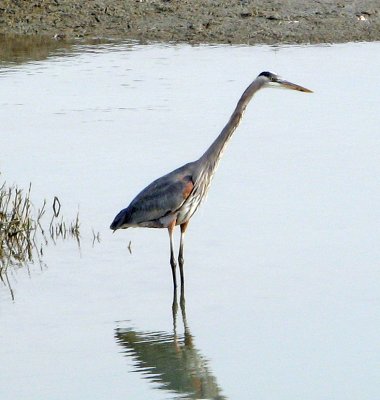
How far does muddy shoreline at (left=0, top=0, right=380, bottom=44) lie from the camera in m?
16.7

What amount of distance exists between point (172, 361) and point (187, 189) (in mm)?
1497

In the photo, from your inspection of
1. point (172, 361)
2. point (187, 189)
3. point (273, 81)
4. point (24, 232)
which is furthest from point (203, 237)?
point (172, 361)

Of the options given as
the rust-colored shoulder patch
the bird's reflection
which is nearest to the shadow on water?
the rust-colored shoulder patch

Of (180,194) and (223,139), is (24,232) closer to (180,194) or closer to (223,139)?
(180,194)

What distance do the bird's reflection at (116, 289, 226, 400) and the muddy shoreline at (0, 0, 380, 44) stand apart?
9.31 m

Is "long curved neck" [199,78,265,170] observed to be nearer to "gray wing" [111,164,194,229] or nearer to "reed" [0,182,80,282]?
"gray wing" [111,164,194,229]

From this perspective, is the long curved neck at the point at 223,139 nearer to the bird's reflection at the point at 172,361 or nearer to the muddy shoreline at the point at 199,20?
the bird's reflection at the point at 172,361

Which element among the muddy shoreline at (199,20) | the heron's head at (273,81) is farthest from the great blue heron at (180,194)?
the muddy shoreline at (199,20)

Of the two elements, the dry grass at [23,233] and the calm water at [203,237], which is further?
the dry grass at [23,233]

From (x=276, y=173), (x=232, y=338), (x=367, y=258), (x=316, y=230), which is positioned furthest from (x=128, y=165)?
(x=232, y=338)

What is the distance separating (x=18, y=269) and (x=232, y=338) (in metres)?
2.04

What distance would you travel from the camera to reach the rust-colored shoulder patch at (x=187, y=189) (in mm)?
8445

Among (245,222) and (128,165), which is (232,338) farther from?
(128,165)

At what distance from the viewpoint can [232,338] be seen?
7520mm
